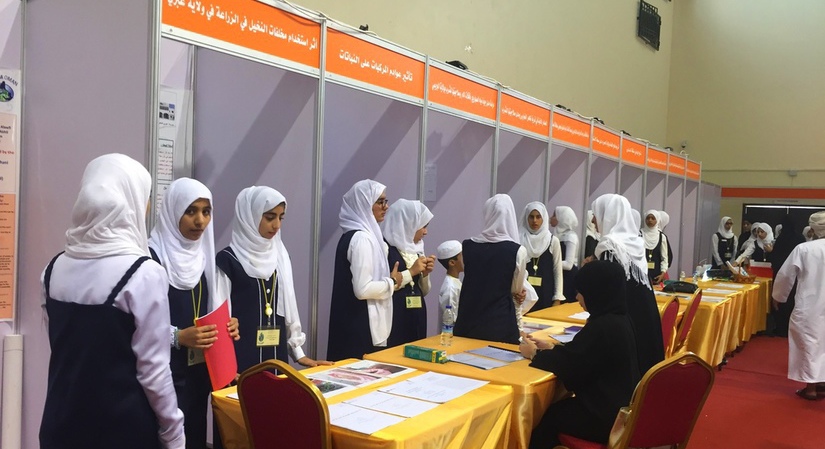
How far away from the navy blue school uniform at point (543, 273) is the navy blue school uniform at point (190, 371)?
10.8 feet

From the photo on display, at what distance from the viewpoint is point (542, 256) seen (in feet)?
17.1

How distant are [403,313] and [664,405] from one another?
1.45 m

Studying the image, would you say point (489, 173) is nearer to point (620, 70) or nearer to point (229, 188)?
point (229, 188)

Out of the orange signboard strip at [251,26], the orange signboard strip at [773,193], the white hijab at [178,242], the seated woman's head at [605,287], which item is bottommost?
the seated woman's head at [605,287]

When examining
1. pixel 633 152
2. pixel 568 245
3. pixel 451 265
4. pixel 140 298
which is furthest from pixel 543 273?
pixel 140 298

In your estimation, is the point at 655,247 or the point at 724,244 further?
the point at 724,244

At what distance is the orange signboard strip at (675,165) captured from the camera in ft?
29.1

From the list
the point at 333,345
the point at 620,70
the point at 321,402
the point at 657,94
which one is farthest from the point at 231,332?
the point at 657,94

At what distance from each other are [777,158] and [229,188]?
1140 cm

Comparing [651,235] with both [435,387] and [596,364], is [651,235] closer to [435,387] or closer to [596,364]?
[596,364]

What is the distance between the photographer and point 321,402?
70.1 inches

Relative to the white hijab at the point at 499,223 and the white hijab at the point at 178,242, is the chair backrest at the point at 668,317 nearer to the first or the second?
the white hijab at the point at 499,223

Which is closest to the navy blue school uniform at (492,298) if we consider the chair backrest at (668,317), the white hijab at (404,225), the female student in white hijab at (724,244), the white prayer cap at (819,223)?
the white hijab at (404,225)

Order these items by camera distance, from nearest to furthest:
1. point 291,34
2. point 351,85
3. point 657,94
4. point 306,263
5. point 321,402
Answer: point 321,402
point 291,34
point 351,85
point 306,263
point 657,94
